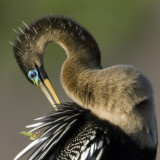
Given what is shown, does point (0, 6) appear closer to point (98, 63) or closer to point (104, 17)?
point (104, 17)

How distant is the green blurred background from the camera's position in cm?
1639

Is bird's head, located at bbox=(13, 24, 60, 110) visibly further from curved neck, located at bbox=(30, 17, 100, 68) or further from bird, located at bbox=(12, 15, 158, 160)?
bird, located at bbox=(12, 15, 158, 160)

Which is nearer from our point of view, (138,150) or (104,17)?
(138,150)

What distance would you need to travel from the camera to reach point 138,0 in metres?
22.0

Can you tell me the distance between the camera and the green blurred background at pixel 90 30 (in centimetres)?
1639

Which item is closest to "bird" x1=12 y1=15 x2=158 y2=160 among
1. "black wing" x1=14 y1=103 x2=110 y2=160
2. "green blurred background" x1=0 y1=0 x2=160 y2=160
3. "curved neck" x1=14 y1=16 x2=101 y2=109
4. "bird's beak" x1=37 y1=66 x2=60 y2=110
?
"black wing" x1=14 y1=103 x2=110 y2=160

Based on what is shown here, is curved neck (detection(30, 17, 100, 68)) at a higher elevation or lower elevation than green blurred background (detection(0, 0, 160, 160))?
lower

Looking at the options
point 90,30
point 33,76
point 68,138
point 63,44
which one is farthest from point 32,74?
point 90,30

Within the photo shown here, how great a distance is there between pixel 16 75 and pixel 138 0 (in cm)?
401

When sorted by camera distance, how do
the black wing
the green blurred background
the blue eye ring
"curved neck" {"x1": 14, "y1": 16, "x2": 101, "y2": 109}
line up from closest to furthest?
the black wing, "curved neck" {"x1": 14, "y1": 16, "x2": 101, "y2": 109}, the blue eye ring, the green blurred background

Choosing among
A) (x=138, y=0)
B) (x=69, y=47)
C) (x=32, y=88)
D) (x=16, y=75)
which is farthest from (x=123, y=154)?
(x=138, y=0)

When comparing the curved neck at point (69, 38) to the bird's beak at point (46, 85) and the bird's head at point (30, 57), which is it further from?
the bird's beak at point (46, 85)

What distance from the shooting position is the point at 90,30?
764 inches

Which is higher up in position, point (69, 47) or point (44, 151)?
point (69, 47)
